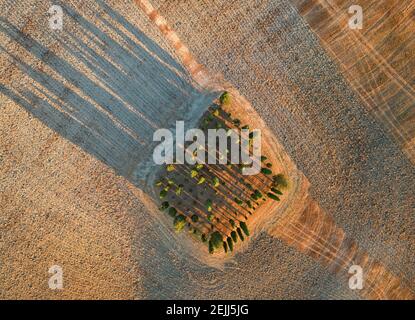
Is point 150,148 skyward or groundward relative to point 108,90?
groundward

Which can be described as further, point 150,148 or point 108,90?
point 150,148

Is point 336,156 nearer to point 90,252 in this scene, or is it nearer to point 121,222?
point 121,222
